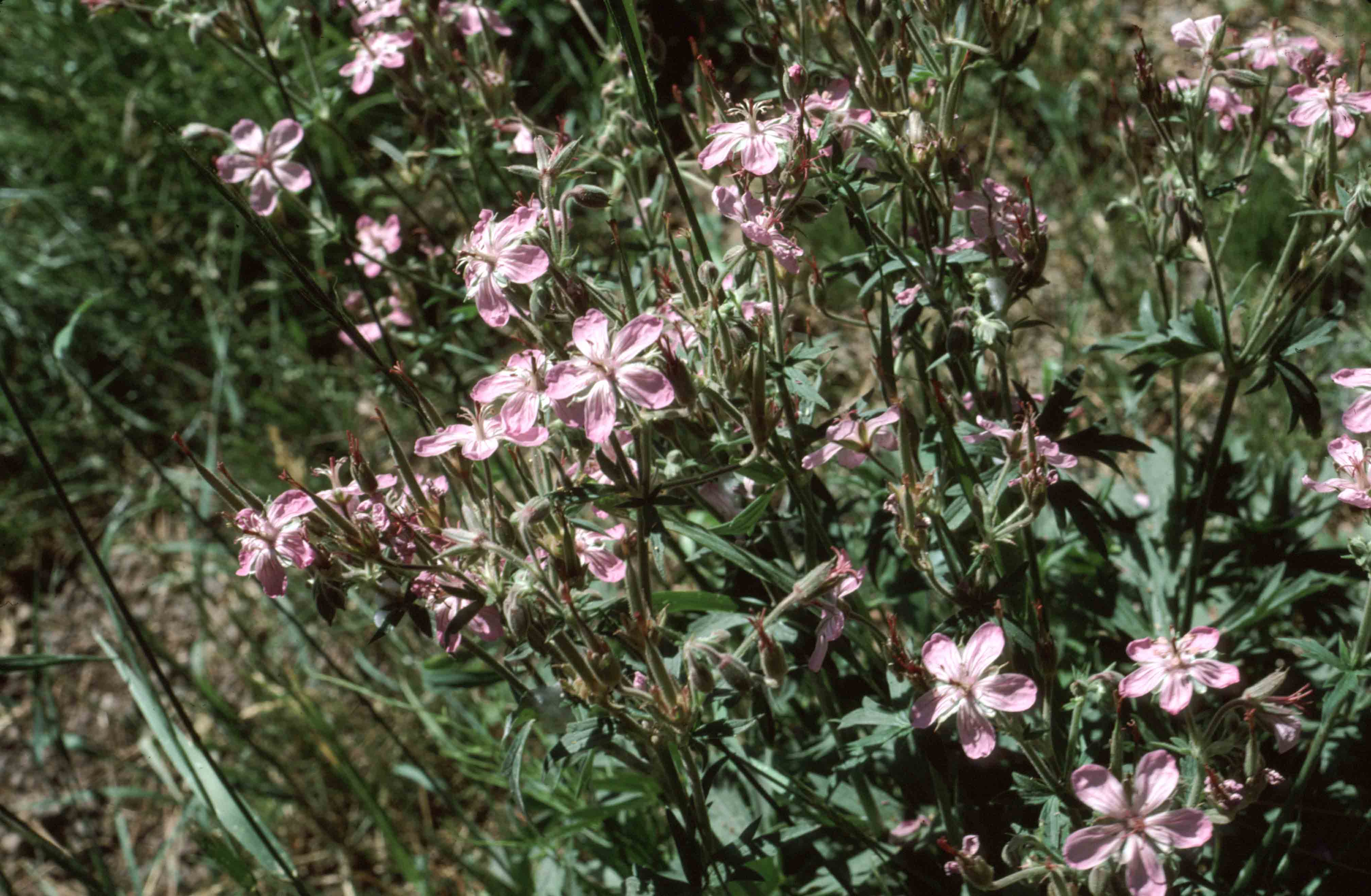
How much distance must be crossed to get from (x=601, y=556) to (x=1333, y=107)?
1407 mm

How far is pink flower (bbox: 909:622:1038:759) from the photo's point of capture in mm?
1552

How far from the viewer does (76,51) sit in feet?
14.6

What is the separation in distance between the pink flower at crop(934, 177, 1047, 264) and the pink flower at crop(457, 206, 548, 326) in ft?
2.23

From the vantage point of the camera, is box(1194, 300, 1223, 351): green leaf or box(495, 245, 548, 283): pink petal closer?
box(495, 245, 548, 283): pink petal

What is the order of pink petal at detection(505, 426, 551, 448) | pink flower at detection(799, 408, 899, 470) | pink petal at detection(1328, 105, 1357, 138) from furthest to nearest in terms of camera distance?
pink petal at detection(1328, 105, 1357, 138), pink flower at detection(799, 408, 899, 470), pink petal at detection(505, 426, 551, 448)

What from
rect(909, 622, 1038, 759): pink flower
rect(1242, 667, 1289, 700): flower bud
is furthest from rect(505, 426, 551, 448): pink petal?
rect(1242, 667, 1289, 700): flower bud

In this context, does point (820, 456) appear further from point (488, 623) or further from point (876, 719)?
point (488, 623)

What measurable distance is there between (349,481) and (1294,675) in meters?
1.98

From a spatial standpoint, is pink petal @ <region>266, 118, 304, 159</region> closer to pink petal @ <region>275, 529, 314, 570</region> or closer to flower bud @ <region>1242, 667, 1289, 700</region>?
→ pink petal @ <region>275, 529, 314, 570</region>

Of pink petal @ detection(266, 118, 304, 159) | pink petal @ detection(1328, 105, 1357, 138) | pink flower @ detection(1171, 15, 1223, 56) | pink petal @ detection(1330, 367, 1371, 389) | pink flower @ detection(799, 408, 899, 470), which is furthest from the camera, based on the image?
pink petal @ detection(266, 118, 304, 159)

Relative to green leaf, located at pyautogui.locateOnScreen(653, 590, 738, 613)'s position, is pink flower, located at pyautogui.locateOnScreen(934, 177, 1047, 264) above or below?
above

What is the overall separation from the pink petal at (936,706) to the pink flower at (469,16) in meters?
1.54

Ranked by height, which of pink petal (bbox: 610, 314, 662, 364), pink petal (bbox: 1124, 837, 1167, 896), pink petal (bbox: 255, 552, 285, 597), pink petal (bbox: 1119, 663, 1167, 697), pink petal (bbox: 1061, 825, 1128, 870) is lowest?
pink petal (bbox: 1124, 837, 1167, 896)

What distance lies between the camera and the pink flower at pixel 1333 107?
1.93m
